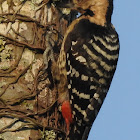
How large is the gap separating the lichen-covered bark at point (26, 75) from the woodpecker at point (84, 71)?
0.55 ft

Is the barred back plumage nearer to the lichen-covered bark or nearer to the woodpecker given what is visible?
the woodpecker

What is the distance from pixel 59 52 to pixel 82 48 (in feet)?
1.09

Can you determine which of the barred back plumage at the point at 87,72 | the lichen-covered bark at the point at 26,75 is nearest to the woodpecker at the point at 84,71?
the barred back plumage at the point at 87,72

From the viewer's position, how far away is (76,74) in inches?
141

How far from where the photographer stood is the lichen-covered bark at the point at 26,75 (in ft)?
10.3

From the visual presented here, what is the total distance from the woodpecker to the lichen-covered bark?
0.17m

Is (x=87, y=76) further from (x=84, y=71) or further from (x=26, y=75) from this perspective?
(x=26, y=75)

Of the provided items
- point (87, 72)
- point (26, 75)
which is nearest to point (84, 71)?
point (87, 72)

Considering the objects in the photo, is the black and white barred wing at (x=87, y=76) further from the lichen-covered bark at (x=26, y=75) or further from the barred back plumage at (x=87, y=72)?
the lichen-covered bark at (x=26, y=75)

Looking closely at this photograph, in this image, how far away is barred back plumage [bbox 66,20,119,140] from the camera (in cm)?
354

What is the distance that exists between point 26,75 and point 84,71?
64 centimetres

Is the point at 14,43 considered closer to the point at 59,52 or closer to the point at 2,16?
the point at 2,16

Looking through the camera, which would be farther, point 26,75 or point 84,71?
point 84,71

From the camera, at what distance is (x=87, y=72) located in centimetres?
357
